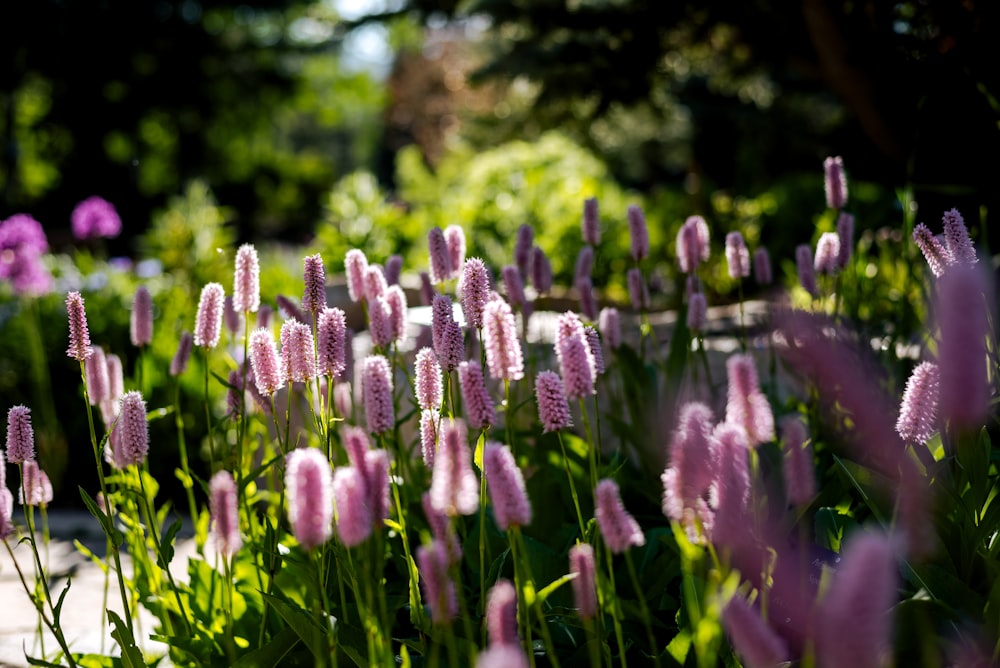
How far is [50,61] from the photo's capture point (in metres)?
16.7

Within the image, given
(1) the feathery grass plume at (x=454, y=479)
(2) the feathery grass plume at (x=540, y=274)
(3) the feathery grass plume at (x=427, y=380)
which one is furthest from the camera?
(2) the feathery grass plume at (x=540, y=274)

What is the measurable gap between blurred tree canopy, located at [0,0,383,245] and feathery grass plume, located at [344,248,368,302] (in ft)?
45.4

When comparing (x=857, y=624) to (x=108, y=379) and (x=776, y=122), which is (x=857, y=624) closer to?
(x=108, y=379)

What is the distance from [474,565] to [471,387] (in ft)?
3.20

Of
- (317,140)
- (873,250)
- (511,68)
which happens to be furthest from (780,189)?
(317,140)

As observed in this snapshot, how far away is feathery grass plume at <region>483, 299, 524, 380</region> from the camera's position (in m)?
1.14

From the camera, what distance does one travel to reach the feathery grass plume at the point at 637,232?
205 centimetres

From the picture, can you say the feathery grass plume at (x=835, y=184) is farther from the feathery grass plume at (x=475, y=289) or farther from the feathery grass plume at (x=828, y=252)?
the feathery grass plume at (x=475, y=289)

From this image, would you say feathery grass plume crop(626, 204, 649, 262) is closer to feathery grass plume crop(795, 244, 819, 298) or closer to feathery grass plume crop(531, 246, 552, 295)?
feathery grass plume crop(531, 246, 552, 295)

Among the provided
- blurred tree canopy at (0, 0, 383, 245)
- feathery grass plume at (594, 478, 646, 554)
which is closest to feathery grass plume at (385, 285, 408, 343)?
feathery grass plume at (594, 478, 646, 554)

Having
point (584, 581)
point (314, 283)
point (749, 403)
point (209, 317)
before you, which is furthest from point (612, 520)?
point (209, 317)

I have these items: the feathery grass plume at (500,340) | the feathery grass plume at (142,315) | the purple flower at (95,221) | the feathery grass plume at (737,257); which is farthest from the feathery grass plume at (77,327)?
the purple flower at (95,221)

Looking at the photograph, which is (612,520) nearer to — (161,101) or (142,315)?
(142,315)

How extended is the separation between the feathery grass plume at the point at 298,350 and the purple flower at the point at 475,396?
1.04 ft
